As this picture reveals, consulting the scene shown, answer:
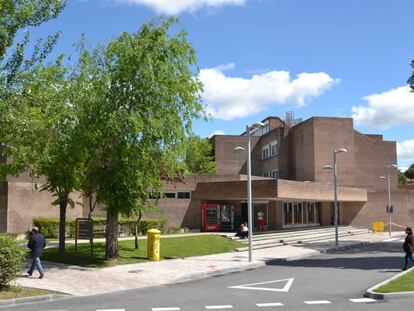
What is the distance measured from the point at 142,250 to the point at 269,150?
37033 millimetres

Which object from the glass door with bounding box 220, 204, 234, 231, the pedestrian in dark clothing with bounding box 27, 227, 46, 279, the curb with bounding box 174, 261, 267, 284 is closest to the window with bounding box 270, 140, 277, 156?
the glass door with bounding box 220, 204, 234, 231

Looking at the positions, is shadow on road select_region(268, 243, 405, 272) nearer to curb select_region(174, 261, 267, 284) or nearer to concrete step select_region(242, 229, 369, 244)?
curb select_region(174, 261, 267, 284)

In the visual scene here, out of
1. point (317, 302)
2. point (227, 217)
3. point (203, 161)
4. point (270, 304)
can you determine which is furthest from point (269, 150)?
point (270, 304)

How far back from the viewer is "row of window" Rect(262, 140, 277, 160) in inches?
2305

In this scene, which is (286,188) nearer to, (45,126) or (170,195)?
(170,195)

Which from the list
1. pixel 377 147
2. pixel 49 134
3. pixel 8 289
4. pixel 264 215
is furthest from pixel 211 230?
pixel 377 147

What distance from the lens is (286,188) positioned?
1437 inches

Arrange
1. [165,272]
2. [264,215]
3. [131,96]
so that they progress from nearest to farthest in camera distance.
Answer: [165,272] < [131,96] < [264,215]

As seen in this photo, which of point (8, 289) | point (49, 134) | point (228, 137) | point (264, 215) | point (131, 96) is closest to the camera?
point (8, 289)

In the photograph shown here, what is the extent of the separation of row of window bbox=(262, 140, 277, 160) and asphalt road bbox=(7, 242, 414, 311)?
3650cm

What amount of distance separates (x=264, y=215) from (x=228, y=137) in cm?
2619

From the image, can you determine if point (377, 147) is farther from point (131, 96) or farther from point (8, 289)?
point (8, 289)

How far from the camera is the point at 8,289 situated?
14.2 meters

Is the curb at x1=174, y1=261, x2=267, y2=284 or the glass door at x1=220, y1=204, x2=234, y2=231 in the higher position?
the glass door at x1=220, y1=204, x2=234, y2=231
